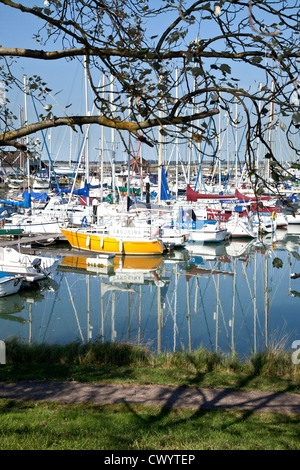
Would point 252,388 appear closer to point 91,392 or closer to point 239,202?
point 91,392

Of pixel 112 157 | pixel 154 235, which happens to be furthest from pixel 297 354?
pixel 112 157

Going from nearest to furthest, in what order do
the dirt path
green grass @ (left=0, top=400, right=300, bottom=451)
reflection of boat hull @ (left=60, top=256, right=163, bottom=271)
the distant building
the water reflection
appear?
1. green grass @ (left=0, top=400, right=300, bottom=451)
2. the distant building
3. the dirt path
4. the water reflection
5. reflection of boat hull @ (left=60, top=256, right=163, bottom=271)

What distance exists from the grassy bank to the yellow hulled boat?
16683mm

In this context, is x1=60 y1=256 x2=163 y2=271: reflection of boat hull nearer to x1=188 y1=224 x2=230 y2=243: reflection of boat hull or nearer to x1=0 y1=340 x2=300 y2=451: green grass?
x1=188 y1=224 x2=230 y2=243: reflection of boat hull

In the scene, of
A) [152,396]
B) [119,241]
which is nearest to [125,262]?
[119,241]

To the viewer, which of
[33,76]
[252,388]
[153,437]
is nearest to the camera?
[153,437]

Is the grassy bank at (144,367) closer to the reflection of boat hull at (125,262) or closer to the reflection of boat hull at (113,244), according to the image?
the reflection of boat hull at (125,262)

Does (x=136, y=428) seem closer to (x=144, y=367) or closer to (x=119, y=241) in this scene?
(x=144, y=367)

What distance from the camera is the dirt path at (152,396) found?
736cm

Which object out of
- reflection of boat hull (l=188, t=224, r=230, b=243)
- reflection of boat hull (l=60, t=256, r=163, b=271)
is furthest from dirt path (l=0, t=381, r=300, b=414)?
reflection of boat hull (l=188, t=224, r=230, b=243)

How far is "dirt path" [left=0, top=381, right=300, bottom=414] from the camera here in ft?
24.2

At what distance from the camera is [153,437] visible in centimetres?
575
